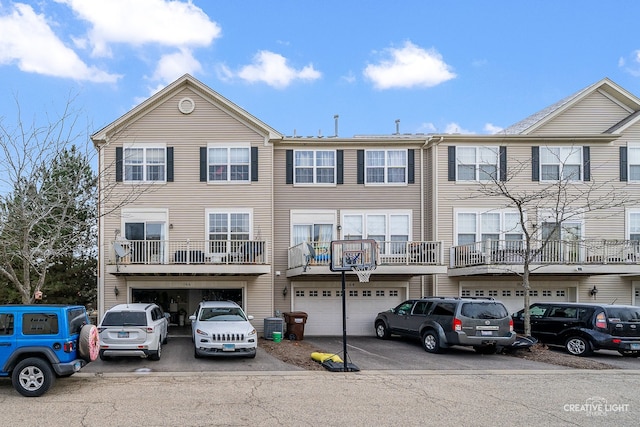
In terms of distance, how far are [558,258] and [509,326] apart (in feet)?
18.5

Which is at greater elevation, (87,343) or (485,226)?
(485,226)

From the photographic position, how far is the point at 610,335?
51.2ft

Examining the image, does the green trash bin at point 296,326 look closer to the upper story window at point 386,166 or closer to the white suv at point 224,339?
the white suv at point 224,339

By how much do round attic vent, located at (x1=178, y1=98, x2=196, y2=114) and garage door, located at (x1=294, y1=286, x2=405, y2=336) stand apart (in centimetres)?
796

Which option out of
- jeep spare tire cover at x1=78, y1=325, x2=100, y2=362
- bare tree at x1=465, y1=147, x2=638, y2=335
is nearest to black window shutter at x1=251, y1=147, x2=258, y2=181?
bare tree at x1=465, y1=147, x2=638, y2=335

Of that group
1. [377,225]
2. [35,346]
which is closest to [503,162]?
[377,225]

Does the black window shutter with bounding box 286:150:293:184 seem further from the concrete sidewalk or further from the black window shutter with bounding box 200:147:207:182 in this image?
the concrete sidewalk

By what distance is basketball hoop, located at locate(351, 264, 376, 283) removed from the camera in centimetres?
1441

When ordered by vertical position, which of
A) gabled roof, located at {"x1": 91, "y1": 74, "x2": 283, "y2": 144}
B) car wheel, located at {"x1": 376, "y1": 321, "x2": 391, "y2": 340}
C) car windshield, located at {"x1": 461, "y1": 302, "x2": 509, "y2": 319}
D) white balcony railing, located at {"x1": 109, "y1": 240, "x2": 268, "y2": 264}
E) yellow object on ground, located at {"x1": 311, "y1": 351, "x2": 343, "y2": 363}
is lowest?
car wheel, located at {"x1": 376, "y1": 321, "x2": 391, "y2": 340}

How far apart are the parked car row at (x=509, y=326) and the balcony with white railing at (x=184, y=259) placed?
5.87 metres

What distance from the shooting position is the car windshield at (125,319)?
14078 mm

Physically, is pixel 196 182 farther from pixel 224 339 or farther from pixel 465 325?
pixel 465 325

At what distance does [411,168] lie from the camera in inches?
864

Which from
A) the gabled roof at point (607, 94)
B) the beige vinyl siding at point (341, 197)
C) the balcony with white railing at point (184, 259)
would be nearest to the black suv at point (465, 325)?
the beige vinyl siding at point (341, 197)
